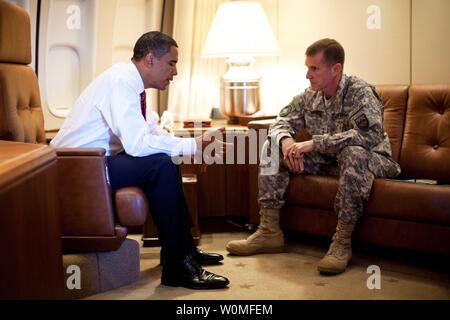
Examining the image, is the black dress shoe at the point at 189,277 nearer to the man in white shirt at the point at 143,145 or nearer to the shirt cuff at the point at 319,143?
the man in white shirt at the point at 143,145

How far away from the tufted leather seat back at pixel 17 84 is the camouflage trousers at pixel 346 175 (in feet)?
3.86

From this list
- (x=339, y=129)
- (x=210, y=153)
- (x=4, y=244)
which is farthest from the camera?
(x=339, y=129)

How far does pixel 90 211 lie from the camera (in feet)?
7.97

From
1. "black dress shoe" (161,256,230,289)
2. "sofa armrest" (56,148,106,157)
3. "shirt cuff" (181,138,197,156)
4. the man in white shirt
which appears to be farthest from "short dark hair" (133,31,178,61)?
"black dress shoe" (161,256,230,289)

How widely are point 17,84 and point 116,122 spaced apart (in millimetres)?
599

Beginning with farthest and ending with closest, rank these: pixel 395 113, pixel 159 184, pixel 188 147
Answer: pixel 395 113, pixel 188 147, pixel 159 184

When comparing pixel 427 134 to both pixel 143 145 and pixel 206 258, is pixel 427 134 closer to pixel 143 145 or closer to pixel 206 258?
pixel 206 258

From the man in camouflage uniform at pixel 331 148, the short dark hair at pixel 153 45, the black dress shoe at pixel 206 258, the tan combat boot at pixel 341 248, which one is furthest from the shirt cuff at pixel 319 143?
the short dark hair at pixel 153 45

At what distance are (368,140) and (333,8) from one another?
4.27ft

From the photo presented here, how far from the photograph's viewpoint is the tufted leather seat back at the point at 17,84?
2.69 metres

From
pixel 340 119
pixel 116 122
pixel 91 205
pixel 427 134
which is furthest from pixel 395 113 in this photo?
pixel 91 205

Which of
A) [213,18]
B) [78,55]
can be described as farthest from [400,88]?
[78,55]

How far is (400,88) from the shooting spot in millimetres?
3193
